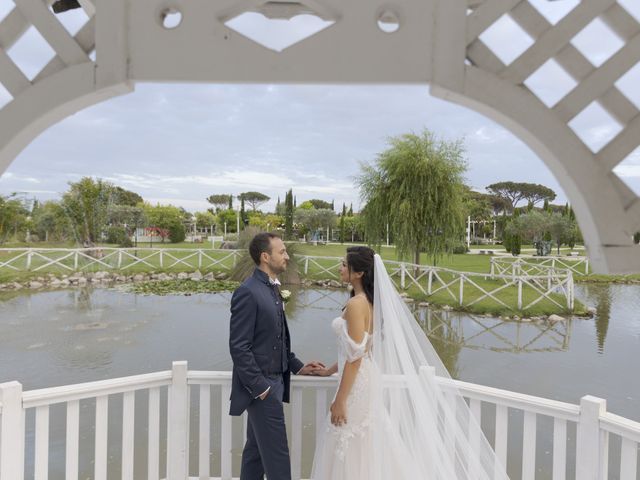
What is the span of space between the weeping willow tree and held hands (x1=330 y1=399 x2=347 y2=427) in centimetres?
1276

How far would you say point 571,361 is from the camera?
7734 mm

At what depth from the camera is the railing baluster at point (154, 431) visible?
230cm

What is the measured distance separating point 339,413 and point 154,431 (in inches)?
37.1

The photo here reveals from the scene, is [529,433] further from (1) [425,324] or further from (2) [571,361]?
(1) [425,324]

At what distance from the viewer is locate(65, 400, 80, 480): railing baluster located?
6.86 feet

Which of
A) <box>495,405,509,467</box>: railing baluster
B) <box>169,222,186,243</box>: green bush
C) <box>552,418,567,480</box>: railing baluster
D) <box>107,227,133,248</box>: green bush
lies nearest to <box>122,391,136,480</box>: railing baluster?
<box>495,405,509,467</box>: railing baluster

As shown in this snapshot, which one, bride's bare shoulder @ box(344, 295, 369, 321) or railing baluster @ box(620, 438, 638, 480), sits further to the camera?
bride's bare shoulder @ box(344, 295, 369, 321)

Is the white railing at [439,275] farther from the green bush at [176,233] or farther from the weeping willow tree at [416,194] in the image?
the green bush at [176,233]

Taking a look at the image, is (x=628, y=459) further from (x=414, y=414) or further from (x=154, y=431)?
(x=154, y=431)

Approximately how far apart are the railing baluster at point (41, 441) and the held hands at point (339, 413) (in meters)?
1.29

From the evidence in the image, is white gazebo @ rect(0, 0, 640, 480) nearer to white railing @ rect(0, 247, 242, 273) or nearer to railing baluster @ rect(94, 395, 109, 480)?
railing baluster @ rect(94, 395, 109, 480)

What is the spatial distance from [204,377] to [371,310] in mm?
926

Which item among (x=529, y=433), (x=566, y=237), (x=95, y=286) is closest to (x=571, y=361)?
(x=529, y=433)

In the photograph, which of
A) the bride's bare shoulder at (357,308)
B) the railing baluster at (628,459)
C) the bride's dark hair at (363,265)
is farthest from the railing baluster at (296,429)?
the railing baluster at (628,459)
